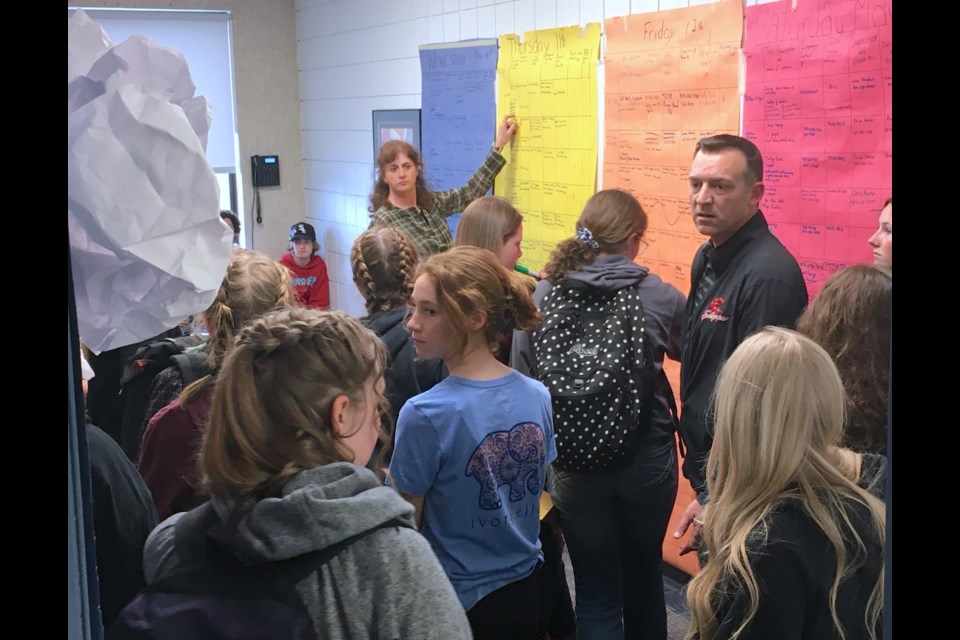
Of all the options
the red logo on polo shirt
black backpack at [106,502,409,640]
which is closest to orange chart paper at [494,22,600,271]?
the red logo on polo shirt

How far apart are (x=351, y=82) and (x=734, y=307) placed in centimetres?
273


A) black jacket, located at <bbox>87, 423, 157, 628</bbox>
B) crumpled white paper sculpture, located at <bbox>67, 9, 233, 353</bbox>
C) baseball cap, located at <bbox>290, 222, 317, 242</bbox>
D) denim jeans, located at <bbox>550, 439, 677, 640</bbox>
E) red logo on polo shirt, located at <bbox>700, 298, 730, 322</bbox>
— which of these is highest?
crumpled white paper sculpture, located at <bbox>67, 9, 233, 353</bbox>

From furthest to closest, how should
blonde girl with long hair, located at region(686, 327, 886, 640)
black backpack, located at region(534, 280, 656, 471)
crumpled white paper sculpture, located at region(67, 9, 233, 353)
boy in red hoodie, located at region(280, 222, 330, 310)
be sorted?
1. boy in red hoodie, located at region(280, 222, 330, 310)
2. black backpack, located at region(534, 280, 656, 471)
3. blonde girl with long hair, located at region(686, 327, 886, 640)
4. crumpled white paper sculpture, located at region(67, 9, 233, 353)

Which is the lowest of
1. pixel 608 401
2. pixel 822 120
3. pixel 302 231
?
pixel 608 401

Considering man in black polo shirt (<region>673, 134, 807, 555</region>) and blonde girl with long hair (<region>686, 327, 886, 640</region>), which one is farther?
man in black polo shirt (<region>673, 134, 807, 555</region>)

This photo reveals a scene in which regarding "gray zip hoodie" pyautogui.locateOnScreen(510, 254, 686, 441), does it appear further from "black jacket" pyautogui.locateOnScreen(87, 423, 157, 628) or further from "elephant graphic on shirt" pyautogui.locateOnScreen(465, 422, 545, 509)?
"black jacket" pyautogui.locateOnScreen(87, 423, 157, 628)

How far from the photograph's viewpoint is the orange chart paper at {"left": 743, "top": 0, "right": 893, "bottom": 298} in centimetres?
156

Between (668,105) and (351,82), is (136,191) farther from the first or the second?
(351,82)

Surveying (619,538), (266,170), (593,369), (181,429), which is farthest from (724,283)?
(266,170)

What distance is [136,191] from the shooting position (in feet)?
1.40

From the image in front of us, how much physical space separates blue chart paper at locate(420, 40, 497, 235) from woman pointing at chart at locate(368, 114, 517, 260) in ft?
0.33

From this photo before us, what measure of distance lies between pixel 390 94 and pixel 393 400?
7.54ft

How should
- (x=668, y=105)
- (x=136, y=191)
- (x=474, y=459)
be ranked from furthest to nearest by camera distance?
(x=668, y=105), (x=474, y=459), (x=136, y=191)

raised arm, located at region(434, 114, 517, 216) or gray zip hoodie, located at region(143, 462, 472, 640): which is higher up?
raised arm, located at region(434, 114, 517, 216)
